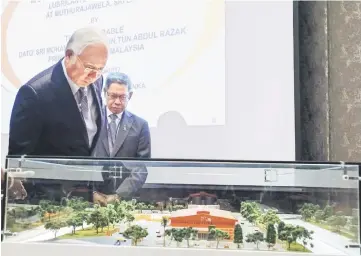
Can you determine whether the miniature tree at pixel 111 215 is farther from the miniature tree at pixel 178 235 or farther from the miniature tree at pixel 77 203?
the miniature tree at pixel 178 235

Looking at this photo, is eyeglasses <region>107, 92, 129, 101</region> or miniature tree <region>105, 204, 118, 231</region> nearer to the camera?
miniature tree <region>105, 204, 118, 231</region>

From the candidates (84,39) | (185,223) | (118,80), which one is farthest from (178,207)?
(84,39)

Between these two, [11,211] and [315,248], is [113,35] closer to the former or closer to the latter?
[11,211]

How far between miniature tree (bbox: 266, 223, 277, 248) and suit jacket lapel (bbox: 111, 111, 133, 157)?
4.00 ft

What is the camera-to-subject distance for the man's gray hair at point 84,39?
7.94 feet

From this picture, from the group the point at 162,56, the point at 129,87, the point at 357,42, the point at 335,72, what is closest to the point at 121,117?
the point at 129,87

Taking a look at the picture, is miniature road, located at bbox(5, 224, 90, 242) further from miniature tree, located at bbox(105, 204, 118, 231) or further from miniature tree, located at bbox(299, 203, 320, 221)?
miniature tree, located at bbox(299, 203, 320, 221)

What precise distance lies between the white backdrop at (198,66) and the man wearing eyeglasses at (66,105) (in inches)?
2.4

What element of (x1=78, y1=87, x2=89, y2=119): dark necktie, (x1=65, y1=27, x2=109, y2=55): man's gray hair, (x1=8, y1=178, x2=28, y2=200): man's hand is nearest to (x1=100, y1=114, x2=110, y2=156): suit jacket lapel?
(x1=78, y1=87, x2=89, y2=119): dark necktie

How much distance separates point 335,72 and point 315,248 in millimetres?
1196

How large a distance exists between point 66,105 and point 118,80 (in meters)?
0.33

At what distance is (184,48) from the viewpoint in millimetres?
2324

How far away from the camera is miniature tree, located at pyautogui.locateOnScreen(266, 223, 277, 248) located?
51.8 inches

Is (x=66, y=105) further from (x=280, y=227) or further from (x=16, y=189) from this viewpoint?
(x=280, y=227)
